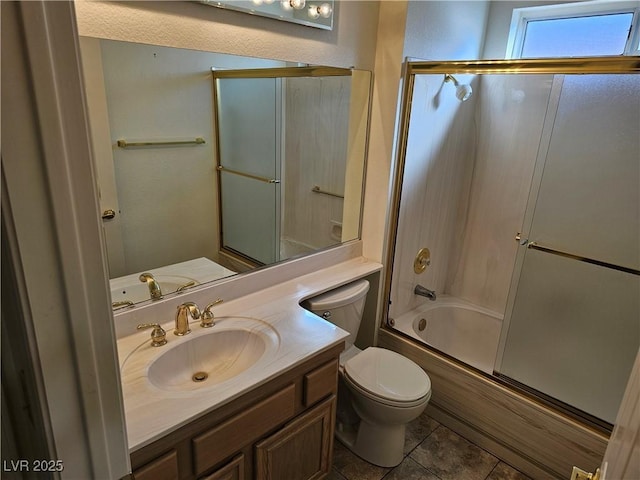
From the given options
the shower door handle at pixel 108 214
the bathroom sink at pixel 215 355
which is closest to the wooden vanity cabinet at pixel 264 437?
the bathroom sink at pixel 215 355

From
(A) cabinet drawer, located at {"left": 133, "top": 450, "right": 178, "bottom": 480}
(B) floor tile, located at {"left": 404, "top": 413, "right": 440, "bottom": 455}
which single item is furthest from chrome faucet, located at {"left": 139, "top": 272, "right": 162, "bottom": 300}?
(B) floor tile, located at {"left": 404, "top": 413, "right": 440, "bottom": 455}

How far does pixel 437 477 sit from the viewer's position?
1.93 m

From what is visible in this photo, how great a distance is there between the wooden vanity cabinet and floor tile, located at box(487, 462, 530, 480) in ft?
2.75

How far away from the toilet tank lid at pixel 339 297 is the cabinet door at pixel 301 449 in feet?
1.36

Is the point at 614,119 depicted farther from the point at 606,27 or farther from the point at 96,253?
the point at 96,253

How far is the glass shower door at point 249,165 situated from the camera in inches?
66.9

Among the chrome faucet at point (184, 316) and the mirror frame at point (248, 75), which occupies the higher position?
the mirror frame at point (248, 75)

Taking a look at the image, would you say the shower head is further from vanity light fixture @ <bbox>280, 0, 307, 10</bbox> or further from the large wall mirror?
vanity light fixture @ <bbox>280, 0, 307, 10</bbox>

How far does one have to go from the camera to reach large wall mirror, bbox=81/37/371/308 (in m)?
1.42

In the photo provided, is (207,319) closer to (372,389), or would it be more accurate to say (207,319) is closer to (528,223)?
(372,389)

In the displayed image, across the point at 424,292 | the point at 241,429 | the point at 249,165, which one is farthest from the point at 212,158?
the point at 424,292

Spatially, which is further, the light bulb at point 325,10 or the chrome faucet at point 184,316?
the light bulb at point 325,10

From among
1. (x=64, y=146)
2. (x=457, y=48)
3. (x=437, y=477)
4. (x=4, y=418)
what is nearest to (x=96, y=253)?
(x=64, y=146)

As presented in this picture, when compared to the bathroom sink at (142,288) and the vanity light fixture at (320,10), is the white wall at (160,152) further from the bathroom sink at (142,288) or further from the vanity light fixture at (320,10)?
the vanity light fixture at (320,10)
